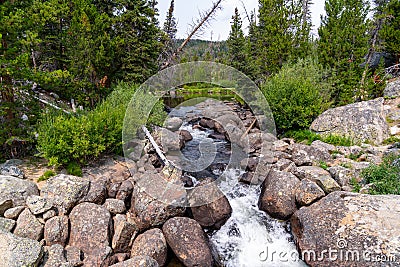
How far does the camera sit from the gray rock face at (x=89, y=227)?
511cm

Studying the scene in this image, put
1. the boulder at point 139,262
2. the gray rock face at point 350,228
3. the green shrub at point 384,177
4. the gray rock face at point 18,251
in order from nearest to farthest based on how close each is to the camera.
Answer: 1. the gray rock face at point 18,251
2. the boulder at point 139,262
3. the gray rock face at point 350,228
4. the green shrub at point 384,177

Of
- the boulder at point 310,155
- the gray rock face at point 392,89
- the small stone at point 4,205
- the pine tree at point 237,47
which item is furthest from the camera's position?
the pine tree at point 237,47

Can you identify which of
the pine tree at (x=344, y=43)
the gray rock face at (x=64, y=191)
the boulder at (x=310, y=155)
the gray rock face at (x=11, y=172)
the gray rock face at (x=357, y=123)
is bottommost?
the gray rock face at (x=64, y=191)

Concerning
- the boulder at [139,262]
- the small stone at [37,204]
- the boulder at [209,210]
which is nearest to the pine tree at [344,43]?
the boulder at [209,210]

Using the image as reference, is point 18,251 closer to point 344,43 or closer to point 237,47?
point 344,43

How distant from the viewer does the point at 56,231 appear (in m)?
5.02

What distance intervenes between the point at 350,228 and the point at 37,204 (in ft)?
22.1

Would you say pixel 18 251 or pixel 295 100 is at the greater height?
pixel 295 100

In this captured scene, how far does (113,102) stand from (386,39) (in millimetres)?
17589

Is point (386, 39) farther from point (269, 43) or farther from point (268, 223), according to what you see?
point (268, 223)

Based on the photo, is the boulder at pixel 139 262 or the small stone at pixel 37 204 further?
the small stone at pixel 37 204

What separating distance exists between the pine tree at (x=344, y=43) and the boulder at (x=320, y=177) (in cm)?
807

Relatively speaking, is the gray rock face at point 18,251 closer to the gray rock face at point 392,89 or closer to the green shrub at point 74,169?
the green shrub at point 74,169

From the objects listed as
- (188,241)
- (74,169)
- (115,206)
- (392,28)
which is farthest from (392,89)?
(74,169)
